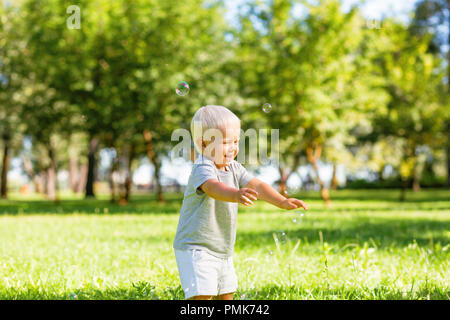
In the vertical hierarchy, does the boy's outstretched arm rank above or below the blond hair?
below

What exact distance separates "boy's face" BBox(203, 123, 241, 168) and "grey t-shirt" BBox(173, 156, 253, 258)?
55 mm

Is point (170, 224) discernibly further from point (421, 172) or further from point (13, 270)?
point (421, 172)

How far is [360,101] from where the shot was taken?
55.9 feet

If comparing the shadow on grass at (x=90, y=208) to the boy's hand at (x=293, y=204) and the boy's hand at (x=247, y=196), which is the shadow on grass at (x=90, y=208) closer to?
the boy's hand at (x=293, y=204)

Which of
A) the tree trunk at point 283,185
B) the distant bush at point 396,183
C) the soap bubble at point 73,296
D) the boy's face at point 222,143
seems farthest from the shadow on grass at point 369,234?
the distant bush at point 396,183

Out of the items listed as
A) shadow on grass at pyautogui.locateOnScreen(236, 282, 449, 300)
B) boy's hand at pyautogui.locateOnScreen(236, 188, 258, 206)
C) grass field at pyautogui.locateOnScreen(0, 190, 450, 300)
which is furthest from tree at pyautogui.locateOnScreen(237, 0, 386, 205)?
boy's hand at pyautogui.locateOnScreen(236, 188, 258, 206)

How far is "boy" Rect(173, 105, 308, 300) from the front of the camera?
2961 millimetres

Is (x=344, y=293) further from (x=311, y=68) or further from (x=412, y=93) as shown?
(x=412, y=93)

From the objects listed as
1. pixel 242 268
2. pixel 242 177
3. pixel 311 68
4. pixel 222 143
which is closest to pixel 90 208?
pixel 311 68

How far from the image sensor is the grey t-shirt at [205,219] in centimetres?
302

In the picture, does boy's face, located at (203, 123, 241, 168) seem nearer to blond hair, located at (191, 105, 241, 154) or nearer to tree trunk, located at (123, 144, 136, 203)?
blond hair, located at (191, 105, 241, 154)

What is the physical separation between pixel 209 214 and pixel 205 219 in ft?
0.13

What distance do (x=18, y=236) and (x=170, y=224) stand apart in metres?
3.19
